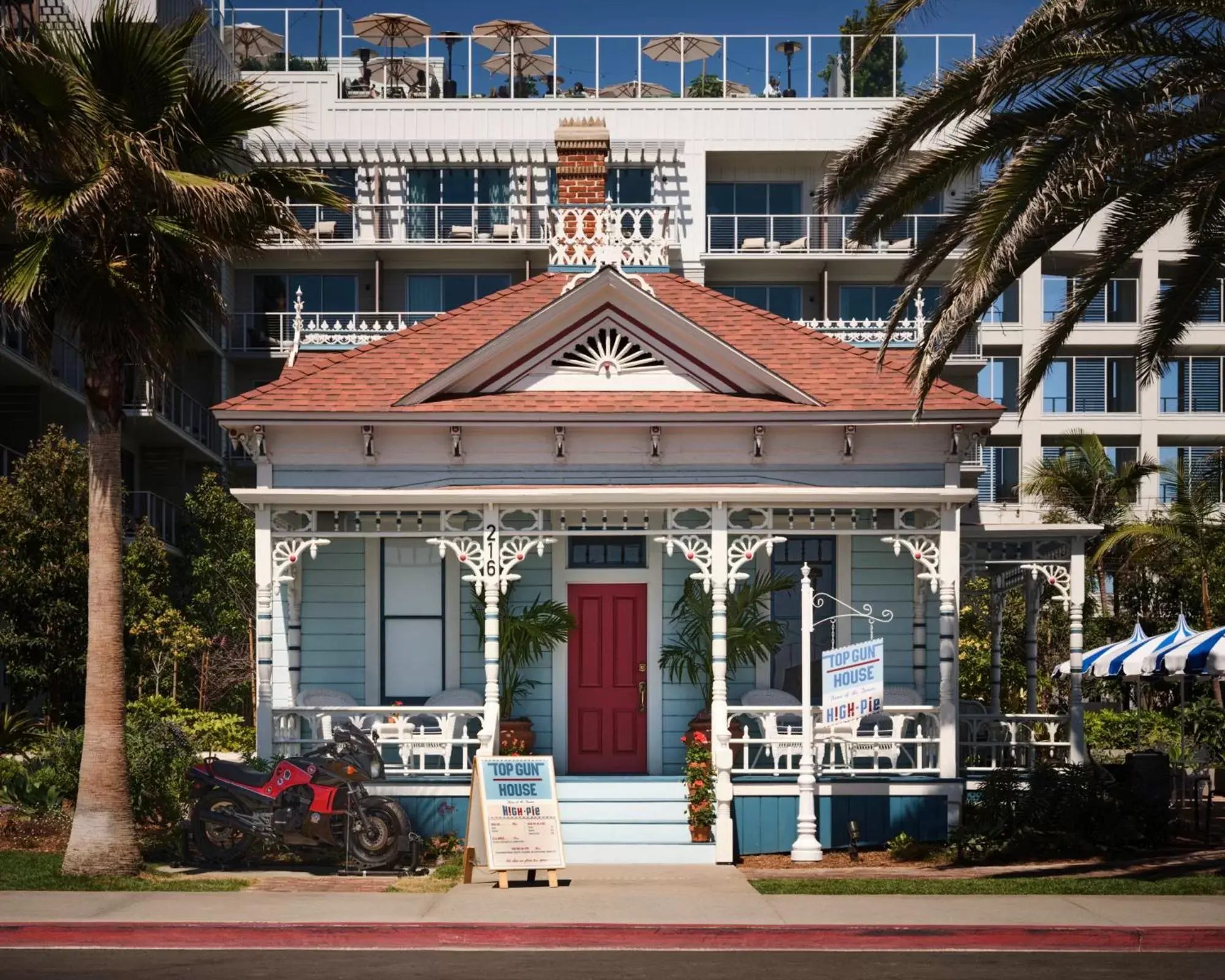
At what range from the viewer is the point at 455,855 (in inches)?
740

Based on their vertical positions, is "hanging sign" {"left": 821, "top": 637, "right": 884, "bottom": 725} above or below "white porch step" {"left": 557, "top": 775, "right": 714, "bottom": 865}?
above

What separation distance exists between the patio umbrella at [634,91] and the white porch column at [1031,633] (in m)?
32.9

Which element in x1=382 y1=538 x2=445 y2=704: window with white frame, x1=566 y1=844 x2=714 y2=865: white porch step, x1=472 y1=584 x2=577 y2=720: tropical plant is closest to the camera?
x1=566 y1=844 x2=714 y2=865: white porch step

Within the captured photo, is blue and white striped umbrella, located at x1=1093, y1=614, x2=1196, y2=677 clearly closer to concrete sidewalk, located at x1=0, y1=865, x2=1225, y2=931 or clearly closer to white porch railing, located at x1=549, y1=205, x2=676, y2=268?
concrete sidewalk, located at x1=0, y1=865, x2=1225, y2=931

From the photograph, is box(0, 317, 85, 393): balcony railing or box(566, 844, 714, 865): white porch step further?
box(0, 317, 85, 393): balcony railing

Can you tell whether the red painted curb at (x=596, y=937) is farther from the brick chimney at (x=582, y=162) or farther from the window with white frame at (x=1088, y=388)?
the window with white frame at (x=1088, y=388)

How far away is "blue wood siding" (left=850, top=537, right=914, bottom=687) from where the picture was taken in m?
22.0

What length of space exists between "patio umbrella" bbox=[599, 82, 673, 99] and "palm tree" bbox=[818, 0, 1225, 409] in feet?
123

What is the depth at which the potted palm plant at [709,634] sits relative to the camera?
69.2 ft

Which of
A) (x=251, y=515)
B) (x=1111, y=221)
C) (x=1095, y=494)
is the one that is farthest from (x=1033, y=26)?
(x=1095, y=494)

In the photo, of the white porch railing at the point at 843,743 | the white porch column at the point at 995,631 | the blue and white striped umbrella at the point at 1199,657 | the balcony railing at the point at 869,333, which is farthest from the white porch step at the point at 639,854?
the balcony railing at the point at 869,333

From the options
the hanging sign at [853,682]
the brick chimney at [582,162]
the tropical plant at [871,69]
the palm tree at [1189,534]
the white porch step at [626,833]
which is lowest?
the white porch step at [626,833]

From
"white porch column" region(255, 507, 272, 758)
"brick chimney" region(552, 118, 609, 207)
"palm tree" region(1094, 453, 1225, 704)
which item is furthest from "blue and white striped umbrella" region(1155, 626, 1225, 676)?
"palm tree" region(1094, 453, 1225, 704)

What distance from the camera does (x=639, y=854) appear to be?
1867 cm
